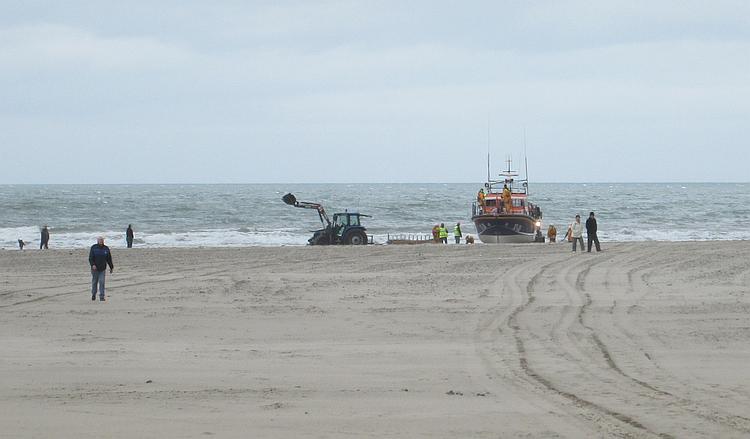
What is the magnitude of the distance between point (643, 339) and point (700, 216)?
67446mm

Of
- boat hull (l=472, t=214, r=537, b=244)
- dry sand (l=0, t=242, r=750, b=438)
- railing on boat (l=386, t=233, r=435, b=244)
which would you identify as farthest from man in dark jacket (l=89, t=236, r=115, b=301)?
boat hull (l=472, t=214, r=537, b=244)

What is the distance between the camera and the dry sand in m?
8.19

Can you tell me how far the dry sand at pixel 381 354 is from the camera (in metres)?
8.19

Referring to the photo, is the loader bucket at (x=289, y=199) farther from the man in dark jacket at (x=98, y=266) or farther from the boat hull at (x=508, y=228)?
the man in dark jacket at (x=98, y=266)

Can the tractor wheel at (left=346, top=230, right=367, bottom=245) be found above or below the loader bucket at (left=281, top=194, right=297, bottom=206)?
below

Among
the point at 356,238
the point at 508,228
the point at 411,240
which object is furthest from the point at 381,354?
the point at 508,228

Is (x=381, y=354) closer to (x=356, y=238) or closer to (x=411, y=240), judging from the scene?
(x=356, y=238)

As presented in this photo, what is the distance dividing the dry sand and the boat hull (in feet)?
60.4

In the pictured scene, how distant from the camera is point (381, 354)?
454 inches

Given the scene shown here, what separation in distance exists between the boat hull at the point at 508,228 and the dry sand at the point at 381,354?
18.4 meters

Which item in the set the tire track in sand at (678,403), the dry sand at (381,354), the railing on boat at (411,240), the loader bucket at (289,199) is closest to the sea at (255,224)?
the loader bucket at (289,199)

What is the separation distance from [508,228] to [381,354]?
99.1ft

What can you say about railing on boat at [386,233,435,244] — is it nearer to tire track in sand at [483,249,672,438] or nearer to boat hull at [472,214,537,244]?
boat hull at [472,214,537,244]

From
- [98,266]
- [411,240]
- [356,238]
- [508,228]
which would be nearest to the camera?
[98,266]
